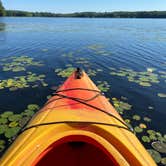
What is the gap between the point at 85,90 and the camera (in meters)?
5.15

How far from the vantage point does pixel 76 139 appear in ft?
11.1

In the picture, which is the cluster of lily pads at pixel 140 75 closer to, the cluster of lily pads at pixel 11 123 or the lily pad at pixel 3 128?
the cluster of lily pads at pixel 11 123

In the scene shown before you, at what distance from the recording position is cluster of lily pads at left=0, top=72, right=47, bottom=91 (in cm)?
820

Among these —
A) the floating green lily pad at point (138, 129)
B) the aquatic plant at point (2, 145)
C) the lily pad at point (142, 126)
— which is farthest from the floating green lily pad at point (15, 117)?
the lily pad at point (142, 126)

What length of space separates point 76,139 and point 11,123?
2.89m

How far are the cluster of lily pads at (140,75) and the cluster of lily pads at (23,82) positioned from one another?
337 centimetres

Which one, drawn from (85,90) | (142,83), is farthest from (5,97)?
(142,83)

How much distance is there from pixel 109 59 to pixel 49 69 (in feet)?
12.9

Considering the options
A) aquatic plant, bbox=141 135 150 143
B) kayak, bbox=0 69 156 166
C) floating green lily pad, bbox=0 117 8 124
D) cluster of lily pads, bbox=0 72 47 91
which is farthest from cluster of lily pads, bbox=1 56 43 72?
aquatic plant, bbox=141 135 150 143

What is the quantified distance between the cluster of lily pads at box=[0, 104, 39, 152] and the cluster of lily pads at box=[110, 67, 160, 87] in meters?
4.52

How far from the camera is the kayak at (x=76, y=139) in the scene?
3029 mm

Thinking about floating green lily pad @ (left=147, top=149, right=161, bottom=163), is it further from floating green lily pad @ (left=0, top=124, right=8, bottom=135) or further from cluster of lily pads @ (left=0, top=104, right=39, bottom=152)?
floating green lily pad @ (left=0, top=124, right=8, bottom=135)

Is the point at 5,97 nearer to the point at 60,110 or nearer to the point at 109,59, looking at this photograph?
the point at 60,110

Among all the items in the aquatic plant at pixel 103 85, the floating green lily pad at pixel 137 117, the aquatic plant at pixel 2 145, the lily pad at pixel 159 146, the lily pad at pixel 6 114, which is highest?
the aquatic plant at pixel 2 145
